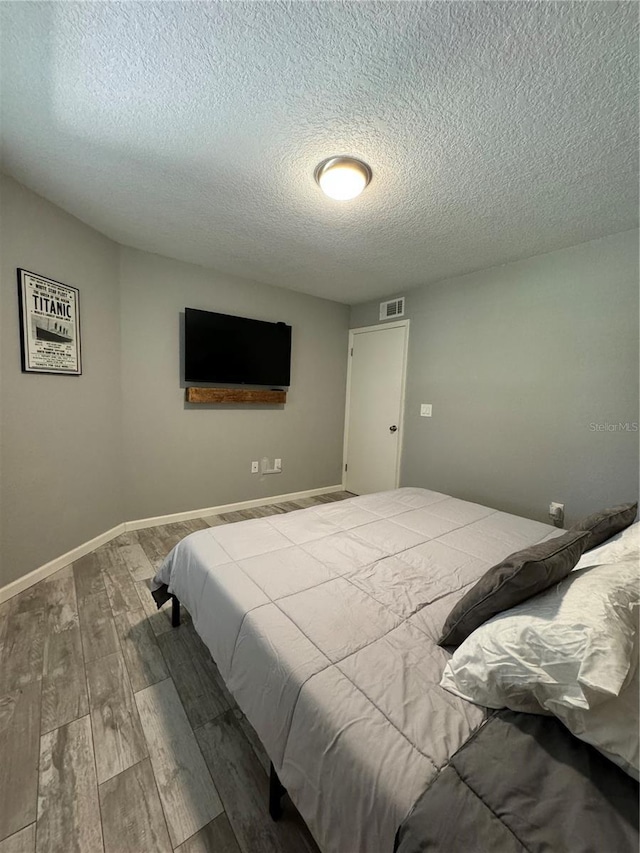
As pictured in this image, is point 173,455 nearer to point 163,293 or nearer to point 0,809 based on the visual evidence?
point 163,293

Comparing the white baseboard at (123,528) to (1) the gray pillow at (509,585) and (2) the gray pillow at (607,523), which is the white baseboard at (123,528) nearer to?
(1) the gray pillow at (509,585)

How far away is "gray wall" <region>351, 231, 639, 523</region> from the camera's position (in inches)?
88.1

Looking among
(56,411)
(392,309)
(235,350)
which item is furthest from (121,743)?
(392,309)

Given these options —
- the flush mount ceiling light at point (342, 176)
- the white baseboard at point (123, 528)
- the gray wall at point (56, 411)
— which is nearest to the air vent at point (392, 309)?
the flush mount ceiling light at point (342, 176)

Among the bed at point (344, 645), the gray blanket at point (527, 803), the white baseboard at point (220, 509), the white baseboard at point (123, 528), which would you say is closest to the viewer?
the gray blanket at point (527, 803)

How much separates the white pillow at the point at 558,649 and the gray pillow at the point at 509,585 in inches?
1.0

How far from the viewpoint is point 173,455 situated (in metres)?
3.15

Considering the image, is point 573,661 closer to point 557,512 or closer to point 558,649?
point 558,649

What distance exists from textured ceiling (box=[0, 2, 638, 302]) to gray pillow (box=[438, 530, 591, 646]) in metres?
1.65

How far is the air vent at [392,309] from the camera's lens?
3.62 m

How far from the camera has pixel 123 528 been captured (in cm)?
290

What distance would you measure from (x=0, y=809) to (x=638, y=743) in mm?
1707

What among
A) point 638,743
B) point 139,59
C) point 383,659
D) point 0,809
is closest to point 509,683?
point 638,743

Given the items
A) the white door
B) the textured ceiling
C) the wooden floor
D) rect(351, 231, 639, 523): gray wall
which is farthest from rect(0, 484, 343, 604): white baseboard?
the textured ceiling
